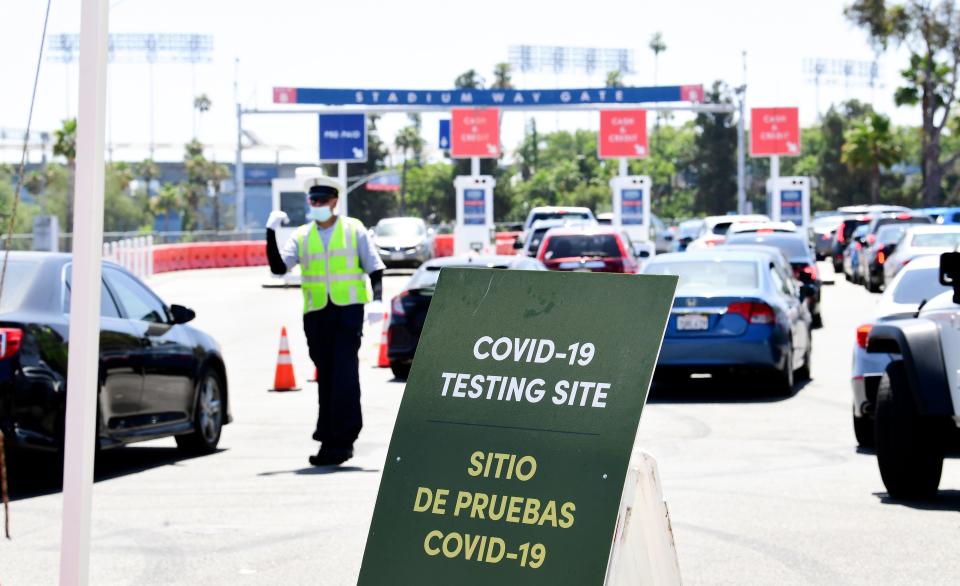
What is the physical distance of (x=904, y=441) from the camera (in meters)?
9.07

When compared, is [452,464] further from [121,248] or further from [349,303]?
[121,248]

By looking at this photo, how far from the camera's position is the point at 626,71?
125062mm

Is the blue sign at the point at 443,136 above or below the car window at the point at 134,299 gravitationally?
above

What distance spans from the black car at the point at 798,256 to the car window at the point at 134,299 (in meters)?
14.5

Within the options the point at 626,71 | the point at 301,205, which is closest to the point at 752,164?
the point at 626,71

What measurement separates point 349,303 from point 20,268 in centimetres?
217

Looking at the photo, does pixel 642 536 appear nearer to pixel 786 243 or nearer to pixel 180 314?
pixel 180 314

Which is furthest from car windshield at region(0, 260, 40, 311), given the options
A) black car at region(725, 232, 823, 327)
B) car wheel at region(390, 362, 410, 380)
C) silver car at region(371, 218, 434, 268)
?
silver car at region(371, 218, 434, 268)

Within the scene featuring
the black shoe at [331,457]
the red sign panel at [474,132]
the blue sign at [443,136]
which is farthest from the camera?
the blue sign at [443,136]

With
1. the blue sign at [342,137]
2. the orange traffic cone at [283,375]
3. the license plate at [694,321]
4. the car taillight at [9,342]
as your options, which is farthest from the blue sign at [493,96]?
the car taillight at [9,342]

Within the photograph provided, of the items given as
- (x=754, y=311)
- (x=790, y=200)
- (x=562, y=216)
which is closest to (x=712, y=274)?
(x=754, y=311)

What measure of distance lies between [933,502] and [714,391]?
750 cm

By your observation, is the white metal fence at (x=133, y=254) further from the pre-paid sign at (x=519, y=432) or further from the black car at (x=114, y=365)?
the pre-paid sign at (x=519, y=432)

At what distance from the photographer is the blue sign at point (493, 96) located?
6538 cm
